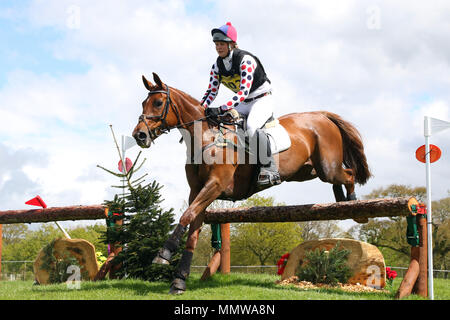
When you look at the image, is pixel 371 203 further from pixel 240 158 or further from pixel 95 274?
pixel 95 274

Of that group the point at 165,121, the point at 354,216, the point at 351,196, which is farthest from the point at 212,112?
the point at 351,196

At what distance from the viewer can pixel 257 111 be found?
6.07 m

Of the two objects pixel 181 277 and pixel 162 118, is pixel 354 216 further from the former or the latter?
pixel 162 118

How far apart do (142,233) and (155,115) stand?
2727mm

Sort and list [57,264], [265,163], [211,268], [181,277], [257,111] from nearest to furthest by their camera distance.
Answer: [181,277] < [265,163] < [257,111] < [211,268] < [57,264]

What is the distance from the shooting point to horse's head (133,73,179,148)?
5340mm

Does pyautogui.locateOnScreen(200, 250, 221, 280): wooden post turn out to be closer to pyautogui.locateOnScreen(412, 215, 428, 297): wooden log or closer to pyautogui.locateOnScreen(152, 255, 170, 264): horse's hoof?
pyautogui.locateOnScreen(152, 255, 170, 264): horse's hoof

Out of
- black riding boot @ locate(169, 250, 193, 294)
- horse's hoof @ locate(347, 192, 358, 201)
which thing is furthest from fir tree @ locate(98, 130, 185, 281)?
horse's hoof @ locate(347, 192, 358, 201)

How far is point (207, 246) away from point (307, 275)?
20.1 metres

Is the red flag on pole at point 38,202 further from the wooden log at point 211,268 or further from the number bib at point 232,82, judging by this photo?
the number bib at point 232,82
